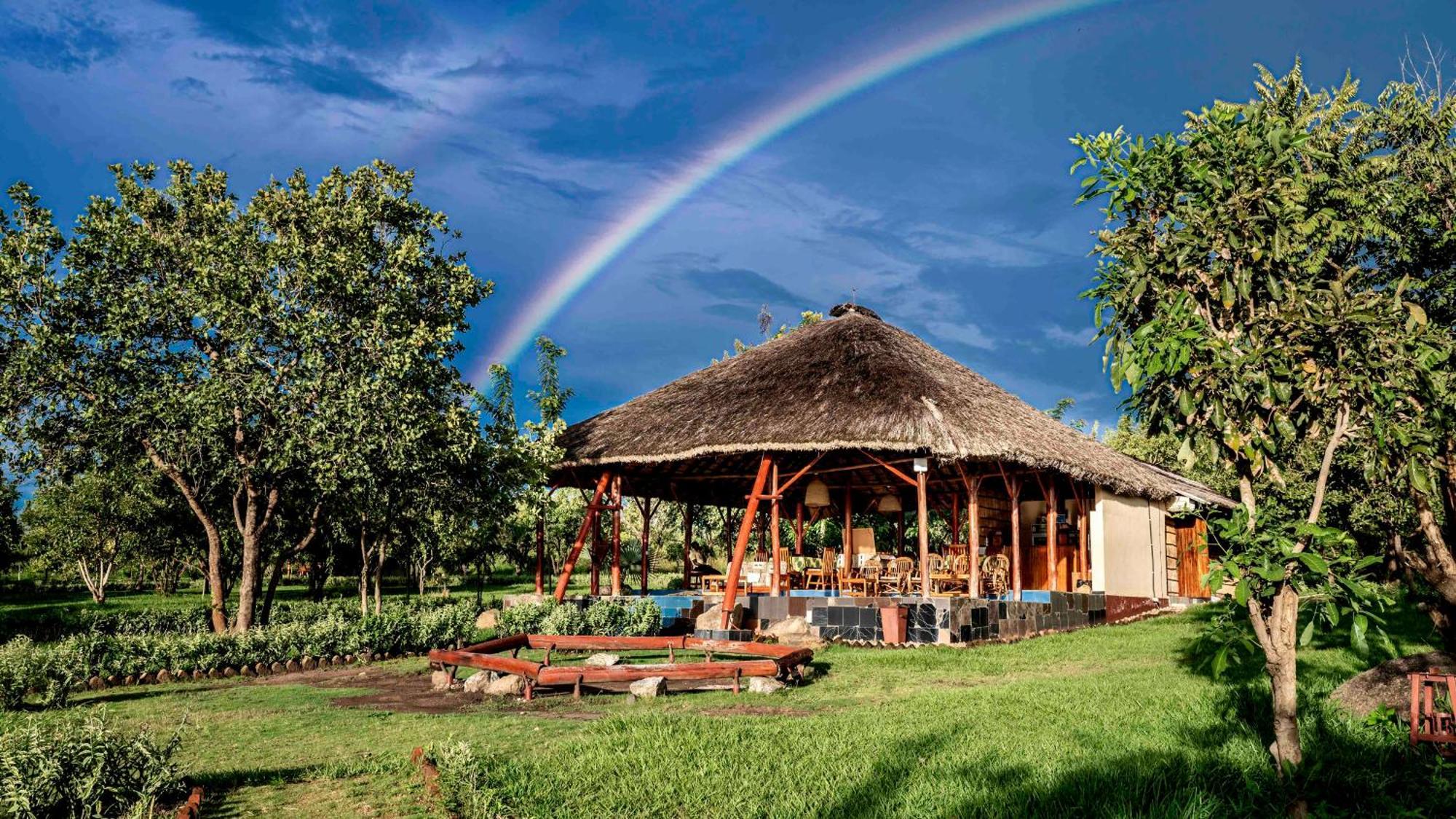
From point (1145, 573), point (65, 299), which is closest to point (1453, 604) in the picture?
point (1145, 573)

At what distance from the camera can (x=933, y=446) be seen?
46.5 ft

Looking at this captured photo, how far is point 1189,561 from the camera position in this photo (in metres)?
23.8

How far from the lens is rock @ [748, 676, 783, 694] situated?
9578 mm

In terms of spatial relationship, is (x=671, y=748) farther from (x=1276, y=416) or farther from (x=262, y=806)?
(x=1276, y=416)

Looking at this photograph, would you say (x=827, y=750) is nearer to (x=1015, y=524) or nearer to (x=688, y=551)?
(x=1015, y=524)

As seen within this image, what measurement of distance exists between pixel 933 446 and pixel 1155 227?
348 inches

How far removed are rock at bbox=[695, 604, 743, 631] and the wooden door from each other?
13624mm

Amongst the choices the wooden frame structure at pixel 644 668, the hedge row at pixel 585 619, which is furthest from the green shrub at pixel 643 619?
the wooden frame structure at pixel 644 668

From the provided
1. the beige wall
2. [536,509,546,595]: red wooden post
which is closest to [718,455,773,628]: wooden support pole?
[536,509,546,595]: red wooden post

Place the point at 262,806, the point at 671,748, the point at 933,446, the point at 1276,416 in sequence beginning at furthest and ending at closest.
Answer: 1. the point at 933,446
2. the point at 671,748
3. the point at 262,806
4. the point at 1276,416

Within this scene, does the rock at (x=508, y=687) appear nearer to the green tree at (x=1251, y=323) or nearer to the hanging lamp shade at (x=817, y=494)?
the green tree at (x=1251, y=323)

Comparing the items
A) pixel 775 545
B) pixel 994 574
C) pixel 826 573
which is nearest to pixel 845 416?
pixel 775 545

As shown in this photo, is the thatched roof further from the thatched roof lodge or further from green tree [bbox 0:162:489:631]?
green tree [bbox 0:162:489:631]

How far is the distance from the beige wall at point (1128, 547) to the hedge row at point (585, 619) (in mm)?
9147
